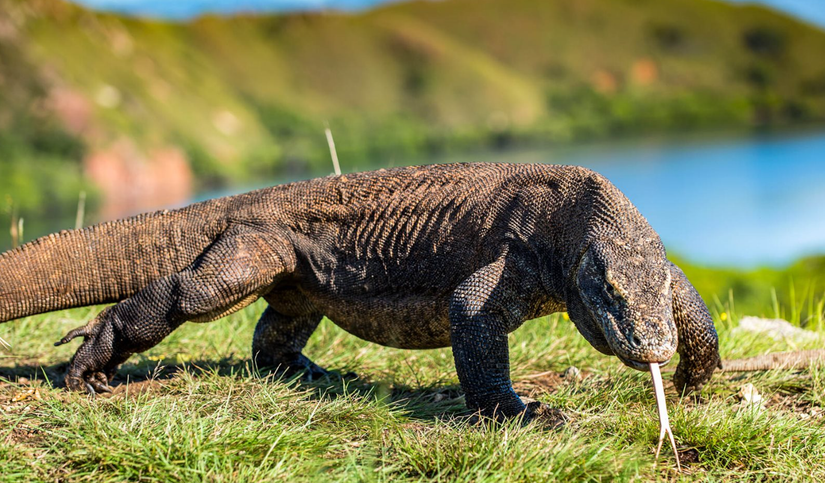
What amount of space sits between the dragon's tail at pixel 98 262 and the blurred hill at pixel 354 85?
2412 inches

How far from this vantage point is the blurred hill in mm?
82438

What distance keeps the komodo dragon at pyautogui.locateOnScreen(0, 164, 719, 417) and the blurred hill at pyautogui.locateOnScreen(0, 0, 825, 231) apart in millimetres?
61514

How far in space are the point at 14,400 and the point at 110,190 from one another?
7754 centimetres

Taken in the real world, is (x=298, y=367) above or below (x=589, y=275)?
below

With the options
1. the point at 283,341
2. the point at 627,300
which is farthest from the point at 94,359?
the point at 627,300

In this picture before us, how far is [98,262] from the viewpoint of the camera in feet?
14.9

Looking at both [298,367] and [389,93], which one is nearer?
[298,367]

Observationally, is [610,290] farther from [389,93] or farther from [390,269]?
[389,93]

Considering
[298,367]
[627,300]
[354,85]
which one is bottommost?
[298,367]

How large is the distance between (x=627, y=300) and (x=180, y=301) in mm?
2528

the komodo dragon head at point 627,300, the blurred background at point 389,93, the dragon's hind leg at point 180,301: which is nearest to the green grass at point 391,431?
the dragon's hind leg at point 180,301

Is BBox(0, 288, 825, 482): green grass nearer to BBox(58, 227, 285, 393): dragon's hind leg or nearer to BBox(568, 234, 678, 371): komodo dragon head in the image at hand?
BBox(58, 227, 285, 393): dragon's hind leg

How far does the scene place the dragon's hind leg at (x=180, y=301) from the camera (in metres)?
4.21

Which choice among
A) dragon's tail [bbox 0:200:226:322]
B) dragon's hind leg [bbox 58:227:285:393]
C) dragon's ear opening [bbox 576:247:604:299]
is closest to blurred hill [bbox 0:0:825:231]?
dragon's tail [bbox 0:200:226:322]
